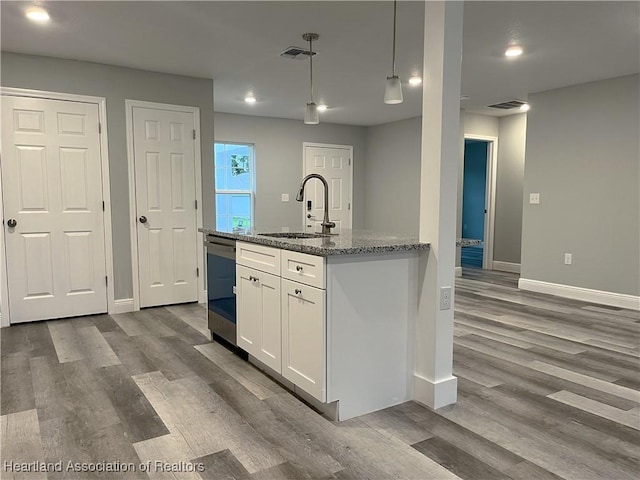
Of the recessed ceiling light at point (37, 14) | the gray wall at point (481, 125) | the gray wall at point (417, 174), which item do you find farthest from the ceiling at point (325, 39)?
the gray wall at point (417, 174)

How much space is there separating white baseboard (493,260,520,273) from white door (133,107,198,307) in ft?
16.0

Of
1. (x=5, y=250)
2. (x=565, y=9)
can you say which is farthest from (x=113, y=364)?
(x=565, y=9)

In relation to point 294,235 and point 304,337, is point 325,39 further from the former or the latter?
point 304,337

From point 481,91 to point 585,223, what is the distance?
189cm

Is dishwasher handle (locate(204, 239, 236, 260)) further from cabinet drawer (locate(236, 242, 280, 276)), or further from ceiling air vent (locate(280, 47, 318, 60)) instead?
ceiling air vent (locate(280, 47, 318, 60))

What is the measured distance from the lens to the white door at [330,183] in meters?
7.50

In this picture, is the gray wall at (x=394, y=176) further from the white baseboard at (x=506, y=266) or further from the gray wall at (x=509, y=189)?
the white baseboard at (x=506, y=266)

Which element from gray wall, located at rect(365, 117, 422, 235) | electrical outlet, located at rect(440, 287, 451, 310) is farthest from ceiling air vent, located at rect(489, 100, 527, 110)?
electrical outlet, located at rect(440, 287, 451, 310)

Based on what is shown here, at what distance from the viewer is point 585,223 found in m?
5.01

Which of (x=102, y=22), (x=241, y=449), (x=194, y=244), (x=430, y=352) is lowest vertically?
(x=241, y=449)

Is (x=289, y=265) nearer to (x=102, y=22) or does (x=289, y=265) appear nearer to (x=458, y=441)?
(x=458, y=441)

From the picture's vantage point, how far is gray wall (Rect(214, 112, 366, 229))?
6.82 metres

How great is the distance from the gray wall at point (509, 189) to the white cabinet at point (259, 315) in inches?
213

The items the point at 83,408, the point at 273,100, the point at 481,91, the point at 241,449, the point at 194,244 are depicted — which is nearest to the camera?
the point at 241,449
